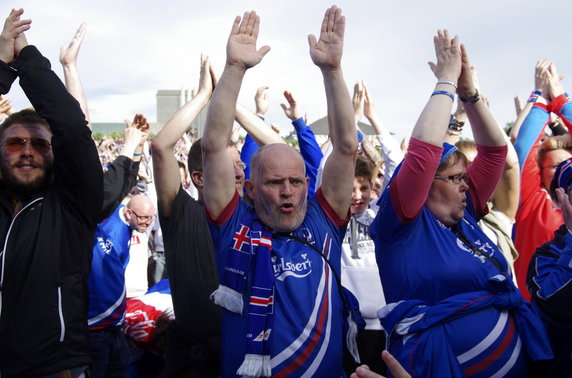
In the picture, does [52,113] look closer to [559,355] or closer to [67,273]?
[67,273]

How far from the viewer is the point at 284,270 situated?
7.57 feet

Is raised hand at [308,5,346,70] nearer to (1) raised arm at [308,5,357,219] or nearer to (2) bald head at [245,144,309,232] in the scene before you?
(1) raised arm at [308,5,357,219]

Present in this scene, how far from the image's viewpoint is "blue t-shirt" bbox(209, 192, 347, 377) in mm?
2203

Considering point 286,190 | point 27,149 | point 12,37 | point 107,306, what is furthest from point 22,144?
point 107,306

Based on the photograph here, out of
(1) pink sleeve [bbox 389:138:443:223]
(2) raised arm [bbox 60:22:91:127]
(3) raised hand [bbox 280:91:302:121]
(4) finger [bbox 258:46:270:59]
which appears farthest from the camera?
(3) raised hand [bbox 280:91:302:121]

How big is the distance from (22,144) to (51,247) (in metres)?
0.55

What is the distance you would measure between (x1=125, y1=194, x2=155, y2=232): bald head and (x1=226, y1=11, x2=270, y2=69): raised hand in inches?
93.9

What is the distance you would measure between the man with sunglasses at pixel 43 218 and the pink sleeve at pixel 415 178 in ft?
4.58

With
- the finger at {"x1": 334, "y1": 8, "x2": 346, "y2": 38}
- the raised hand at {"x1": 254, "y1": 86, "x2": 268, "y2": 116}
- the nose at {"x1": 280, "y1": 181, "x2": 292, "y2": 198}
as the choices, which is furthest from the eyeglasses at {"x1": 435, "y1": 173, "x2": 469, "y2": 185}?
the raised hand at {"x1": 254, "y1": 86, "x2": 268, "y2": 116}

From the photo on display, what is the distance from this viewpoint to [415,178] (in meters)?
2.24

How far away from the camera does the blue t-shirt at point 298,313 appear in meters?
2.20

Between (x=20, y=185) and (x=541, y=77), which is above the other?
(x=541, y=77)

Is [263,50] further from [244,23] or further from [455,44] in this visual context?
[455,44]

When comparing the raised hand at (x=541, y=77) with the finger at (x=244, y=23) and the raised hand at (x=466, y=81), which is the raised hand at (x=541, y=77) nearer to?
the raised hand at (x=466, y=81)
